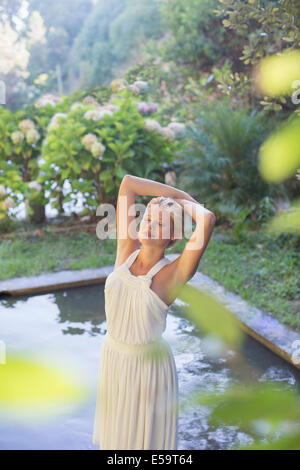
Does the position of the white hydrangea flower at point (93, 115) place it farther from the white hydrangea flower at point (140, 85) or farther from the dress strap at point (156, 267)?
the dress strap at point (156, 267)

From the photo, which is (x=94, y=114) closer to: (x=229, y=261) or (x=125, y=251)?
(x=229, y=261)

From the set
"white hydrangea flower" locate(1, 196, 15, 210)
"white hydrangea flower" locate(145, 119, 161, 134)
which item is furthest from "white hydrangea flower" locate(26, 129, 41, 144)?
"white hydrangea flower" locate(145, 119, 161, 134)

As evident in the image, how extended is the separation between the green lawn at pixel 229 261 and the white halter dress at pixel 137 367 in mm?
2266

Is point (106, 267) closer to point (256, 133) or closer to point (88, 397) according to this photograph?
point (88, 397)

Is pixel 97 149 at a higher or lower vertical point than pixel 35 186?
higher

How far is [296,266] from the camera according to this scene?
4.93m

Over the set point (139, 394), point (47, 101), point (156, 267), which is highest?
point (47, 101)

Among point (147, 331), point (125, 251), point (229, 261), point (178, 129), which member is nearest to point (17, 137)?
point (178, 129)

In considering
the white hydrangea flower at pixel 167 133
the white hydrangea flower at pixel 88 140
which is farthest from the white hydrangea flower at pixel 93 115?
the white hydrangea flower at pixel 167 133

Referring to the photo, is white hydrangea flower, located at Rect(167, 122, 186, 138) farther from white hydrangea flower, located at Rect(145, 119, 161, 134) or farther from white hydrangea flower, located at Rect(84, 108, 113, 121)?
white hydrangea flower, located at Rect(84, 108, 113, 121)

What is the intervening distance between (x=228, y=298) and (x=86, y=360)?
61.2 inches

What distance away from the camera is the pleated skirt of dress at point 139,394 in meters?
1.62

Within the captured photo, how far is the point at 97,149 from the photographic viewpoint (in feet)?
19.3

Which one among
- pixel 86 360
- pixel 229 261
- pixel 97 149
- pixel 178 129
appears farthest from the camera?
pixel 178 129
